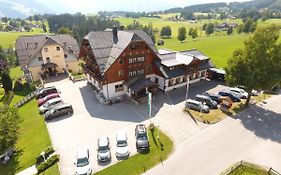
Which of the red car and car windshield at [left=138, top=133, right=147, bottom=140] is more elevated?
the red car

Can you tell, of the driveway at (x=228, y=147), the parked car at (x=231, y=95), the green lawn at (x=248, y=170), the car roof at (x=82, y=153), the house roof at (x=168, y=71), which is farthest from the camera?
the house roof at (x=168, y=71)

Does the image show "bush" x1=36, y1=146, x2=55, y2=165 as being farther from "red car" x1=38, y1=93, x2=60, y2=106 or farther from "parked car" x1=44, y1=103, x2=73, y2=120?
"red car" x1=38, y1=93, x2=60, y2=106

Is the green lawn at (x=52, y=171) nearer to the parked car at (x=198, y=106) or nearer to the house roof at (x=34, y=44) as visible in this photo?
the parked car at (x=198, y=106)

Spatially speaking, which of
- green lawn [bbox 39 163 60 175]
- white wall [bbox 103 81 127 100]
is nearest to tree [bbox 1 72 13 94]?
white wall [bbox 103 81 127 100]

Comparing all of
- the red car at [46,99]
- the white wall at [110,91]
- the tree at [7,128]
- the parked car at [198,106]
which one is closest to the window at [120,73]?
the white wall at [110,91]

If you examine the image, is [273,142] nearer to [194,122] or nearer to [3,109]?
[194,122]

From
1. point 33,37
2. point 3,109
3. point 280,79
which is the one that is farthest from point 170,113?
point 33,37

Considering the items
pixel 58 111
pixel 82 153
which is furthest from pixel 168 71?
pixel 82 153
